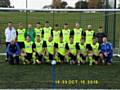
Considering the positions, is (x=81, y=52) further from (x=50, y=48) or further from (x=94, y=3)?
(x=94, y=3)

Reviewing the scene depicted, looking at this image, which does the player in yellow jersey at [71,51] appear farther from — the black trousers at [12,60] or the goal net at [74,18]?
the goal net at [74,18]

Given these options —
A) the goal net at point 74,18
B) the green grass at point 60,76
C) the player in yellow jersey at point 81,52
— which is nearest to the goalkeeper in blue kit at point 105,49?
the green grass at point 60,76

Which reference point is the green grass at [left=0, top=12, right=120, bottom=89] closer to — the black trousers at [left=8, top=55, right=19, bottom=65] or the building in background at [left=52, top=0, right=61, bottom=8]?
the black trousers at [left=8, top=55, right=19, bottom=65]

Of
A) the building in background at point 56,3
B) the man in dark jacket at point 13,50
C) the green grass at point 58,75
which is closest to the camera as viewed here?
the green grass at point 58,75

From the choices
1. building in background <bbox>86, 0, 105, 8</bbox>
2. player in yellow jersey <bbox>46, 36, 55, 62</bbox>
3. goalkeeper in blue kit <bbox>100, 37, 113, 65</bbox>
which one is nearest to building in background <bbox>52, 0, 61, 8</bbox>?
building in background <bbox>86, 0, 105, 8</bbox>

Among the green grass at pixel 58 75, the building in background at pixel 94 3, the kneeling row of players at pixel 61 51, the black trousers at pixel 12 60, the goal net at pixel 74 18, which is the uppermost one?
the building in background at pixel 94 3

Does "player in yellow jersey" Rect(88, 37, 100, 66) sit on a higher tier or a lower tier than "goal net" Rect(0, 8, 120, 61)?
lower

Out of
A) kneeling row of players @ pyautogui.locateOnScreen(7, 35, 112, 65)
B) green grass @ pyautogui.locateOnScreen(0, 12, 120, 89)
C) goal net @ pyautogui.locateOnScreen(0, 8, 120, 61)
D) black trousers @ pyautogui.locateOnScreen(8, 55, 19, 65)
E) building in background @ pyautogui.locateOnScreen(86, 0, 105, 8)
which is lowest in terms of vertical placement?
green grass @ pyautogui.locateOnScreen(0, 12, 120, 89)

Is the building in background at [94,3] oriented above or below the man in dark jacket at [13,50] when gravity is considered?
→ above

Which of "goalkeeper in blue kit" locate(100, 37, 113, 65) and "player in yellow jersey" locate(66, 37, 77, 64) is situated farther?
"player in yellow jersey" locate(66, 37, 77, 64)

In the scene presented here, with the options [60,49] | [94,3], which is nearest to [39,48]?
[60,49]

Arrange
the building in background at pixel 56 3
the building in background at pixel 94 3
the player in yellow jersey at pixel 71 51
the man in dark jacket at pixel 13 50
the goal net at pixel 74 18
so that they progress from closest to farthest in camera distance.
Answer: the man in dark jacket at pixel 13 50 < the player in yellow jersey at pixel 71 51 < the goal net at pixel 74 18 < the building in background at pixel 56 3 < the building in background at pixel 94 3

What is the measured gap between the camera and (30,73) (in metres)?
15.9

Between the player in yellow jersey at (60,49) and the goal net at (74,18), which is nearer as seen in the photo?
the player in yellow jersey at (60,49)
